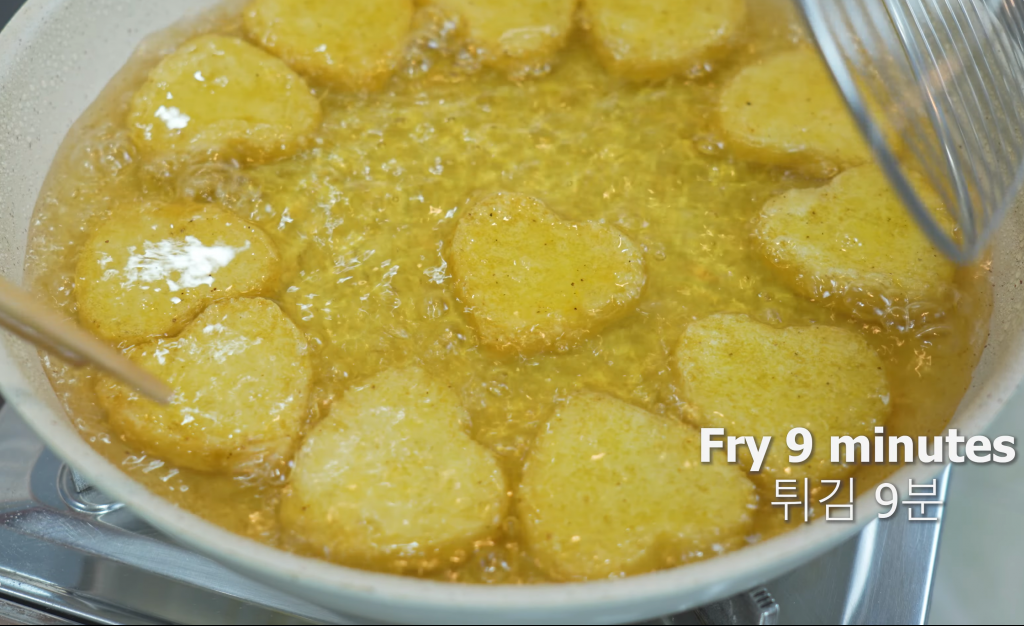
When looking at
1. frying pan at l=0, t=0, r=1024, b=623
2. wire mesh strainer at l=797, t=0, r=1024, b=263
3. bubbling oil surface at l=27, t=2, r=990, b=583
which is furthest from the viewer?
bubbling oil surface at l=27, t=2, r=990, b=583

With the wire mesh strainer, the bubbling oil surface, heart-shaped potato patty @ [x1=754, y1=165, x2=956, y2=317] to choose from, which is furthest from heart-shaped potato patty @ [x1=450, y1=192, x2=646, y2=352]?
the wire mesh strainer

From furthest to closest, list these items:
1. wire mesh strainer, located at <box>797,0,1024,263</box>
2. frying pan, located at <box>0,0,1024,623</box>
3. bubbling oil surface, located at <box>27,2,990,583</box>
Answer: bubbling oil surface, located at <box>27,2,990,583</box> < wire mesh strainer, located at <box>797,0,1024,263</box> < frying pan, located at <box>0,0,1024,623</box>

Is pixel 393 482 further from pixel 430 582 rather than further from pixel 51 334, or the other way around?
pixel 51 334

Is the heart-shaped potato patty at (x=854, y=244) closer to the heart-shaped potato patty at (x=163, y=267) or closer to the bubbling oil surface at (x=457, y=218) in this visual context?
the bubbling oil surface at (x=457, y=218)

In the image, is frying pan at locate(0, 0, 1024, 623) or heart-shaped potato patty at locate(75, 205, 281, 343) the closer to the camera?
frying pan at locate(0, 0, 1024, 623)

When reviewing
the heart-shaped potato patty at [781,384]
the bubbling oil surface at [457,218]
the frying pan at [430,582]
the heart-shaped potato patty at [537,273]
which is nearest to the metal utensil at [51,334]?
the frying pan at [430,582]

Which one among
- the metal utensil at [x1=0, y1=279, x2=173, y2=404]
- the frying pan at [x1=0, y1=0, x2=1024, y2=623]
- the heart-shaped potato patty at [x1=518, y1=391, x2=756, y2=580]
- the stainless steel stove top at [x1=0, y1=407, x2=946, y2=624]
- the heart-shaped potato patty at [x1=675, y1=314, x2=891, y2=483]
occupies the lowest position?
the stainless steel stove top at [x1=0, y1=407, x2=946, y2=624]

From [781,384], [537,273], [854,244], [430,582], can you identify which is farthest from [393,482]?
[854,244]

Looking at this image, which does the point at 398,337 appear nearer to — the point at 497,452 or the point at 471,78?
the point at 497,452

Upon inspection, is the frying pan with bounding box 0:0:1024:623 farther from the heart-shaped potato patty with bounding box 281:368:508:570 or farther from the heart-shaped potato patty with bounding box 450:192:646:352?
the heart-shaped potato patty with bounding box 450:192:646:352
